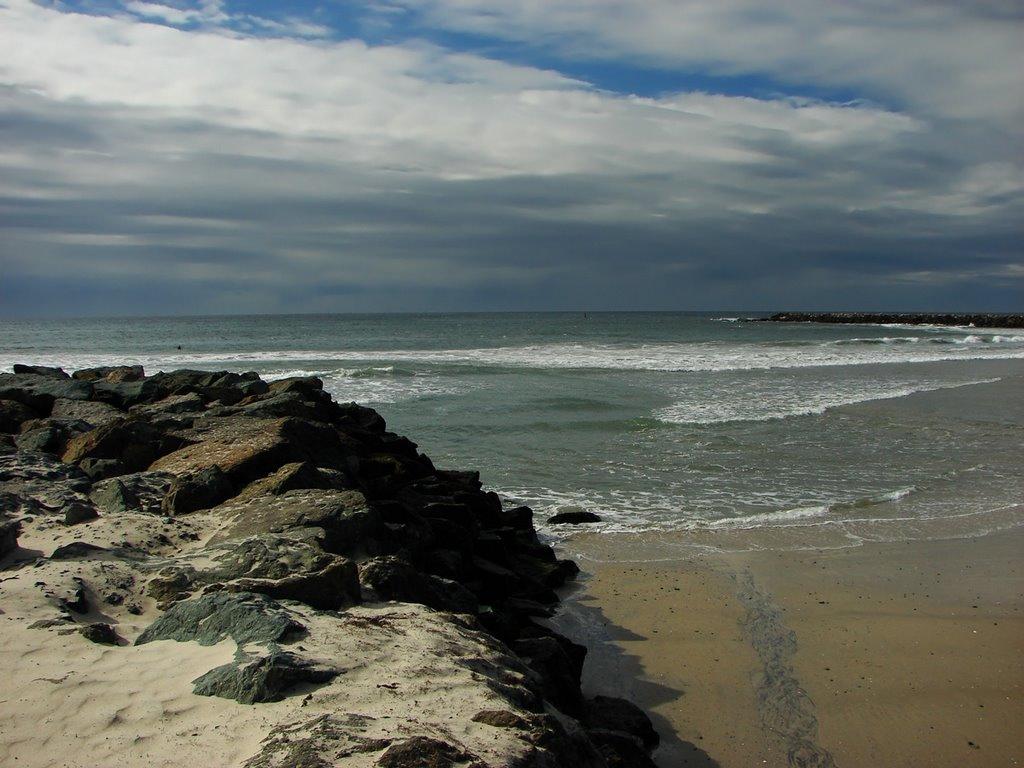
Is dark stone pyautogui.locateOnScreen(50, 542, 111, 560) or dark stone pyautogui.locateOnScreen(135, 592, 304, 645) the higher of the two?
dark stone pyautogui.locateOnScreen(50, 542, 111, 560)

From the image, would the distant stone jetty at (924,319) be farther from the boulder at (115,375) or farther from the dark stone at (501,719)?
the dark stone at (501,719)

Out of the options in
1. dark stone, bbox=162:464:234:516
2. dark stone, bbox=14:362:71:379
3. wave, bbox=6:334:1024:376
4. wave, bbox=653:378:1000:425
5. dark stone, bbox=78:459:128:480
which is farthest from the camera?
wave, bbox=6:334:1024:376

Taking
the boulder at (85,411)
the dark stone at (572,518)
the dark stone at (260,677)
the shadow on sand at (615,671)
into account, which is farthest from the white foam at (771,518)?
the boulder at (85,411)

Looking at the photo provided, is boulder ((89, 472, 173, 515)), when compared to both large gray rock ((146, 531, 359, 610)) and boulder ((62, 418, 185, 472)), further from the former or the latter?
large gray rock ((146, 531, 359, 610))

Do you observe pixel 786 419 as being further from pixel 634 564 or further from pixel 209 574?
pixel 209 574

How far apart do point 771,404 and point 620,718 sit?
16.2 meters

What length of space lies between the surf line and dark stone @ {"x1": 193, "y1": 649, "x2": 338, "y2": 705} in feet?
9.73

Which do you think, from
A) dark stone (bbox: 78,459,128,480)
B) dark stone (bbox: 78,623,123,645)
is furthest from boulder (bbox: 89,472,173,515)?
dark stone (bbox: 78,623,123,645)

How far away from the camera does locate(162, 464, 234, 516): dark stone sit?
5.79m

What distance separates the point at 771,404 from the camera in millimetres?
19844

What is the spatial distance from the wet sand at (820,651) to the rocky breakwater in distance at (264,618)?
58 cm

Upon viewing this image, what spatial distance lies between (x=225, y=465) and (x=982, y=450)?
510 inches

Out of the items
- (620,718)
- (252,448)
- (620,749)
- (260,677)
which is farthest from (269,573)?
(252,448)

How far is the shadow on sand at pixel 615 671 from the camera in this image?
4.75m
